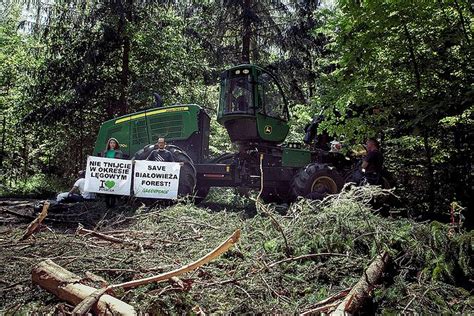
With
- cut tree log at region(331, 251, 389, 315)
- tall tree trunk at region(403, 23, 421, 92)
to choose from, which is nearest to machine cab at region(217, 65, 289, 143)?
tall tree trunk at region(403, 23, 421, 92)

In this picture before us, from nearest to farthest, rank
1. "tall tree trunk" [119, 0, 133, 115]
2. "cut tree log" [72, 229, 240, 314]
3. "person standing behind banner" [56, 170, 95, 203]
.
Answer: "cut tree log" [72, 229, 240, 314] < "person standing behind banner" [56, 170, 95, 203] < "tall tree trunk" [119, 0, 133, 115]

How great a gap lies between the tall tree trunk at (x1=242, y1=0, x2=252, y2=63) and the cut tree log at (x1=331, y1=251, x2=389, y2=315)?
526 inches

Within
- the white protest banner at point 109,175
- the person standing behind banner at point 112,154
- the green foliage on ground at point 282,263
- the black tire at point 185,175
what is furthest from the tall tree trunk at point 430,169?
the person standing behind banner at point 112,154

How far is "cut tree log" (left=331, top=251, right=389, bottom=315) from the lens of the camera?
11.6 ft

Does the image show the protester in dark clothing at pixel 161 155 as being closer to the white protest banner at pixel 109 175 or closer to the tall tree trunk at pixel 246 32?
the white protest banner at pixel 109 175

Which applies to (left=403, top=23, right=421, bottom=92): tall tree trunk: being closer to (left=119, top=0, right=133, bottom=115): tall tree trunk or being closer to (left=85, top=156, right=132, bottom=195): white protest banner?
(left=85, top=156, right=132, bottom=195): white protest banner

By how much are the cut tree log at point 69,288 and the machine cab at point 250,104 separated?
613 centimetres

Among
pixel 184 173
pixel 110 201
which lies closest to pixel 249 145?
pixel 184 173

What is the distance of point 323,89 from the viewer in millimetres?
7340

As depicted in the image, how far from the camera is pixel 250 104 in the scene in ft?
31.9

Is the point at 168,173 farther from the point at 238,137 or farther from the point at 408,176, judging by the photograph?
the point at 408,176

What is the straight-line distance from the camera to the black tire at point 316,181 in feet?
29.9

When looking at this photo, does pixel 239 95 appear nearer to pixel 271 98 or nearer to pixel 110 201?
pixel 271 98

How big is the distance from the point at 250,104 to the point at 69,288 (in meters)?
6.49
